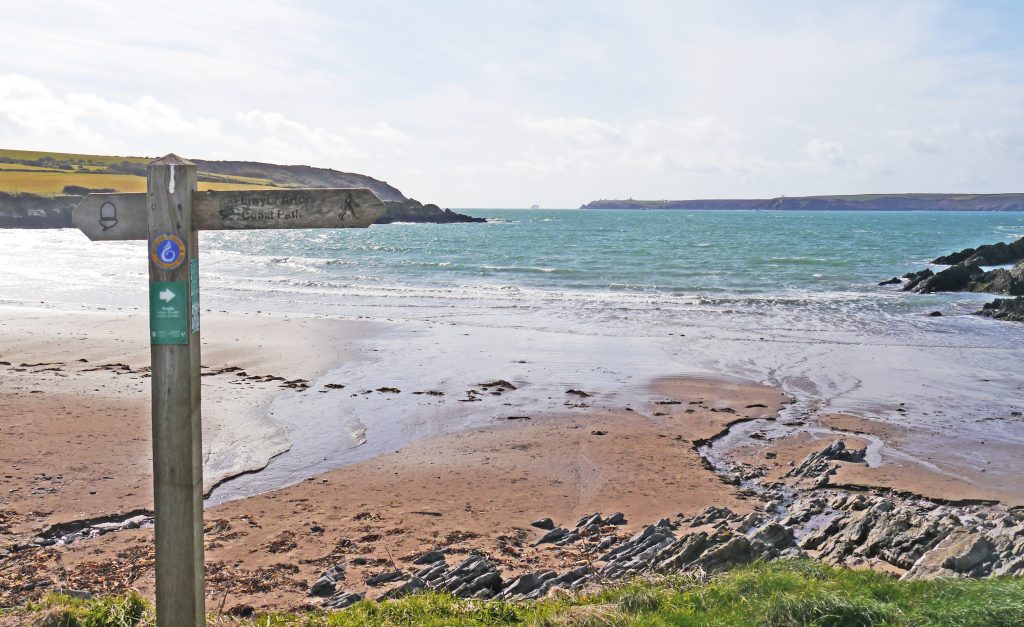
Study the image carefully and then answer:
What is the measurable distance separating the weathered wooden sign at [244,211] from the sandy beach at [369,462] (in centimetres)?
409

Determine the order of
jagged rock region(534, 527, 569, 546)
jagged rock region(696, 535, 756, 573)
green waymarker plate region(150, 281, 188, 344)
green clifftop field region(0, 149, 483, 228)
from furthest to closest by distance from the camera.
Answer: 1. green clifftop field region(0, 149, 483, 228)
2. jagged rock region(534, 527, 569, 546)
3. jagged rock region(696, 535, 756, 573)
4. green waymarker plate region(150, 281, 188, 344)

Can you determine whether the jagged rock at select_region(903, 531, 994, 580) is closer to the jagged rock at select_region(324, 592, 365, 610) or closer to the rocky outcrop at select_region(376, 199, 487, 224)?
the jagged rock at select_region(324, 592, 365, 610)

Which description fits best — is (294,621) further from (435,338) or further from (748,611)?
(435,338)

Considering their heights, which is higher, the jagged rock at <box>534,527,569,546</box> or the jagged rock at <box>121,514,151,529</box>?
the jagged rock at <box>534,527,569,546</box>

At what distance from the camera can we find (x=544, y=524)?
29.7 feet

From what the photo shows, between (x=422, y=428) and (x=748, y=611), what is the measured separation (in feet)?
29.0

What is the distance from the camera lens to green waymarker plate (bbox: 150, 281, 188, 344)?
4.19 metres

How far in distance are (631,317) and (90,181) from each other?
91.2 metres

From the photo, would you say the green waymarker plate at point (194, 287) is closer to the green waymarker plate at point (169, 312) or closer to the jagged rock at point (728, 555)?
the green waymarker plate at point (169, 312)

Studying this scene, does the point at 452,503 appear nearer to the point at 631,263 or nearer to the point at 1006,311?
the point at 1006,311

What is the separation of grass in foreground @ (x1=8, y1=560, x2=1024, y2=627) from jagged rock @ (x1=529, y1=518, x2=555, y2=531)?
3.09m

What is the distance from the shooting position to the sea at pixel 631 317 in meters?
16.4

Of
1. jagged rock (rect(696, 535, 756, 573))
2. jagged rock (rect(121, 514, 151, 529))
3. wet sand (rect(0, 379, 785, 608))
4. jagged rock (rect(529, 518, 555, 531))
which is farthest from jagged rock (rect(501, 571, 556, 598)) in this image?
jagged rock (rect(121, 514, 151, 529))

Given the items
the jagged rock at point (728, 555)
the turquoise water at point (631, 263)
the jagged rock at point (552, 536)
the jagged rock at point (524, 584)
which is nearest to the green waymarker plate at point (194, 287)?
the jagged rock at point (524, 584)
